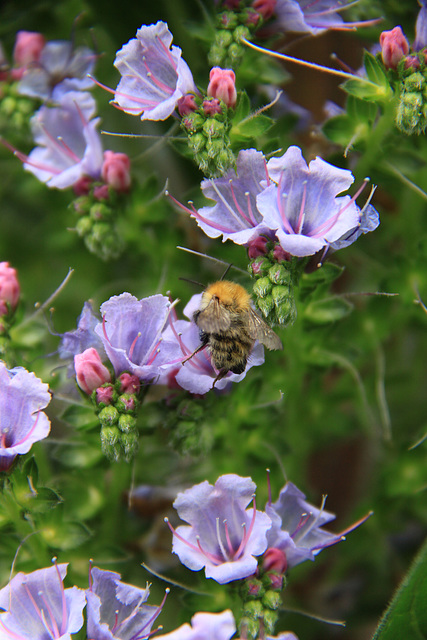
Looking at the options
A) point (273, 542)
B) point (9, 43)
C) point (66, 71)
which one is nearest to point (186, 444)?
point (273, 542)

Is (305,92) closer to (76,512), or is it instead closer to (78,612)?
(76,512)

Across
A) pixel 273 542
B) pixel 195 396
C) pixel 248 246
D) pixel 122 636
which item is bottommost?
pixel 122 636

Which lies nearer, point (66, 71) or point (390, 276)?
point (390, 276)

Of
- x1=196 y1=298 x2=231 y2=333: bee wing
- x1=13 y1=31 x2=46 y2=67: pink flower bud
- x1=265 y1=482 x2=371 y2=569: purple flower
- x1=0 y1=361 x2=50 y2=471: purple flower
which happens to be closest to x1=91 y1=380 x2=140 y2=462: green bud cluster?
x1=0 y1=361 x2=50 y2=471: purple flower

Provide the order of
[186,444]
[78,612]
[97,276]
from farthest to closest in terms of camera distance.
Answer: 1. [97,276]
2. [186,444]
3. [78,612]

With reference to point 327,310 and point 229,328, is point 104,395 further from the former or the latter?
point 327,310

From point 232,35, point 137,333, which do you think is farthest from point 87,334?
point 232,35

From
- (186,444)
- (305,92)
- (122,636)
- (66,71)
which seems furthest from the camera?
(305,92)
